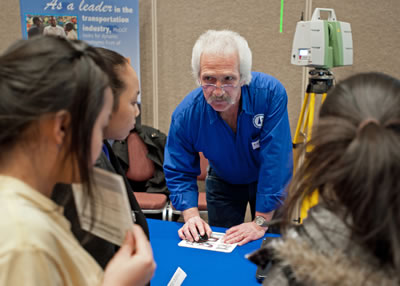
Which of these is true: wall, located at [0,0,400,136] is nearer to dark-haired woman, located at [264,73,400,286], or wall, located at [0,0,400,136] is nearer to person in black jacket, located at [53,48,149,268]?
person in black jacket, located at [53,48,149,268]

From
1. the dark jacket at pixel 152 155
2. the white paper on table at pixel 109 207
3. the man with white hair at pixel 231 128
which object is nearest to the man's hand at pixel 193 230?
the man with white hair at pixel 231 128

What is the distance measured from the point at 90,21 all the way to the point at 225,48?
2.11 meters

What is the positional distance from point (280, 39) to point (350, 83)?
2769mm

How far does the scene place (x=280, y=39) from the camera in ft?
10.6

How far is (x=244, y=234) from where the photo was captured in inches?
59.3

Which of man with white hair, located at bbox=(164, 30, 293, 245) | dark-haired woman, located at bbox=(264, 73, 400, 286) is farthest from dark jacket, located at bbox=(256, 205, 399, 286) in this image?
man with white hair, located at bbox=(164, 30, 293, 245)

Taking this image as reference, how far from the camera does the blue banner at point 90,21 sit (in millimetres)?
3256

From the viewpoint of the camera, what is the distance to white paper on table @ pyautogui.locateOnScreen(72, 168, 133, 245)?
664mm

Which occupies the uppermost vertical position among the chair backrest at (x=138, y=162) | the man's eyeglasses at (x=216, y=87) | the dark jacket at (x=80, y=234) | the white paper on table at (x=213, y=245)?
the man's eyeglasses at (x=216, y=87)

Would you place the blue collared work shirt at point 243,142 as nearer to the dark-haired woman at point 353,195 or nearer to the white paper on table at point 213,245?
the white paper on table at point 213,245

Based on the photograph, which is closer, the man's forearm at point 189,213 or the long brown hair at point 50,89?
the long brown hair at point 50,89

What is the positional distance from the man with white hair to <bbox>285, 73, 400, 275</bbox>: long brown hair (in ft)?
3.35

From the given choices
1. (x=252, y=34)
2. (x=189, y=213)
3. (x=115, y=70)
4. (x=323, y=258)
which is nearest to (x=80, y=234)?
(x=115, y=70)

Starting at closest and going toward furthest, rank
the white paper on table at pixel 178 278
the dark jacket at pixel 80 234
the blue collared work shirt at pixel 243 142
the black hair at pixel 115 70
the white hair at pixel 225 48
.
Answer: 1. the dark jacket at pixel 80 234
2. the black hair at pixel 115 70
3. the white paper on table at pixel 178 278
4. the white hair at pixel 225 48
5. the blue collared work shirt at pixel 243 142
